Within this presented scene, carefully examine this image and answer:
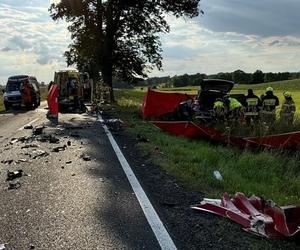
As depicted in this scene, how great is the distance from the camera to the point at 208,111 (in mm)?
17469

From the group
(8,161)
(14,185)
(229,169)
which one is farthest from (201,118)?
(14,185)

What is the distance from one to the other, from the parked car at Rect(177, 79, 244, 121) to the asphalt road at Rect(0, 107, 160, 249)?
7.07 metres

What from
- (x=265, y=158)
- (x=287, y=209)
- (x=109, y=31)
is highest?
(x=109, y=31)

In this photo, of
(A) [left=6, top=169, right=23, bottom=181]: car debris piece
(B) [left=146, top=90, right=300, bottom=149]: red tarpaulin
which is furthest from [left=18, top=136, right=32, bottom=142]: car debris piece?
(A) [left=6, top=169, right=23, bottom=181]: car debris piece

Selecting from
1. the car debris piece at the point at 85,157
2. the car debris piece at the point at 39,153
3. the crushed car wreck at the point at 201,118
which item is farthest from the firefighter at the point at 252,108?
the car debris piece at the point at 39,153

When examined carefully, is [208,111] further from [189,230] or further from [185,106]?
[189,230]

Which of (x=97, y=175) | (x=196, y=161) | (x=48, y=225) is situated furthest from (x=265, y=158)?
(x=48, y=225)

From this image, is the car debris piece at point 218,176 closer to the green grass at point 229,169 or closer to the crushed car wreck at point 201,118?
the green grass at point 229,169

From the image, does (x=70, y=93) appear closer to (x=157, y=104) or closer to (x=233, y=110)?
(x=157, y=104)

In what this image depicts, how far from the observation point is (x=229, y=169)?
9812mm

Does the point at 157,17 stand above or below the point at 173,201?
above

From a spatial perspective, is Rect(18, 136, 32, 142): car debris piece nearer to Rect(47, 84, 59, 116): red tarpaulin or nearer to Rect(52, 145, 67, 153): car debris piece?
Rect(52, 145, 67, 153): car debris piece

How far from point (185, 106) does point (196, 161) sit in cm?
817

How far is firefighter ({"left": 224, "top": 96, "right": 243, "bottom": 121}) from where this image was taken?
15.9 metres
